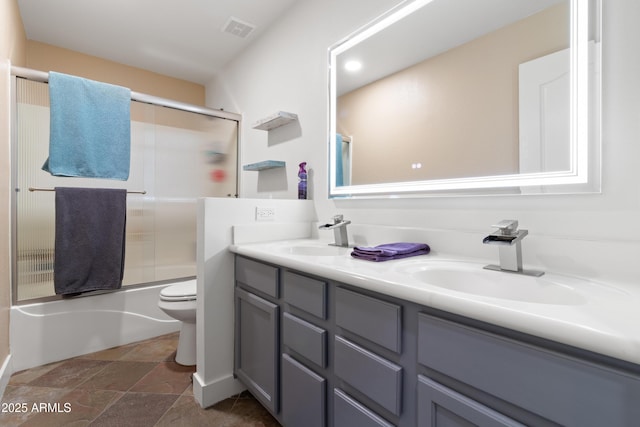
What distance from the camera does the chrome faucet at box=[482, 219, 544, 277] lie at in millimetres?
891

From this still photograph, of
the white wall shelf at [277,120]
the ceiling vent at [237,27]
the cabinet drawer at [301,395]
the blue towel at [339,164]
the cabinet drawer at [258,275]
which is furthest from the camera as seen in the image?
the ceiling vent at [237,27]

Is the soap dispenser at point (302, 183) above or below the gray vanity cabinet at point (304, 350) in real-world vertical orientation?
above

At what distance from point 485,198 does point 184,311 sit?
170 centimetres

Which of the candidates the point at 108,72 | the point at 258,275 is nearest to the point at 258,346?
the point at 258,275

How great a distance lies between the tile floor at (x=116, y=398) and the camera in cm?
140

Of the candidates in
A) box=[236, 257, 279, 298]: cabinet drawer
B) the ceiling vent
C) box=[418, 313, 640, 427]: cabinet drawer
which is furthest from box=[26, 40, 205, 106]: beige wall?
box=[418, 313, 640, 427]: cabinet drawer

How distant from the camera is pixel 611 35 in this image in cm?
87

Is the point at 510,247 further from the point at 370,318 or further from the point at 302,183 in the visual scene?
the point at 302,183

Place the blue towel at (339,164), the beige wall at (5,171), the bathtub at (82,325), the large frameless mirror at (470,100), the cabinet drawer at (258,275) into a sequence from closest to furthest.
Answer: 1. the large frameless mirror at (470,100)
2. the cabinet drawer at (258,275)
3. the beige wall at (5,171)
4. the blue towel at (339,164)
5. the bathtub at (82,325)

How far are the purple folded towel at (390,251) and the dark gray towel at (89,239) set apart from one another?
1829 mm

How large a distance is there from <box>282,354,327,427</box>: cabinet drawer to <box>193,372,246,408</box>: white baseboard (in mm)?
468

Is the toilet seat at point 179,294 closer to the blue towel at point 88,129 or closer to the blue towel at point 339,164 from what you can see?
the blue towel at point 88,129

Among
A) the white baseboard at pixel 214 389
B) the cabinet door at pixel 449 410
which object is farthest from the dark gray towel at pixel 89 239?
the cabinet door at pixel 449 410

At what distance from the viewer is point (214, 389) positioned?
1.53 metres
